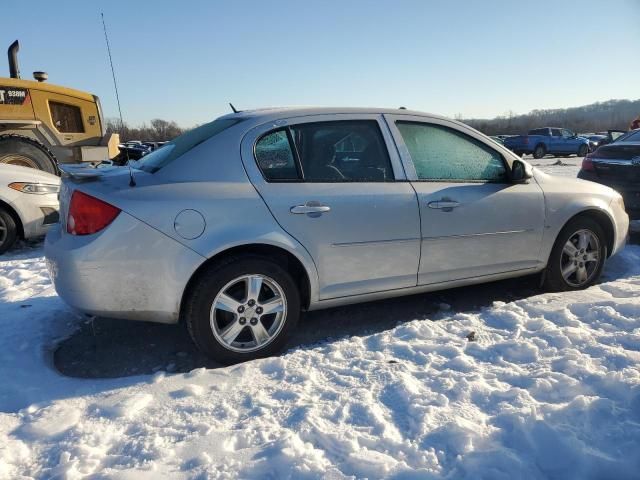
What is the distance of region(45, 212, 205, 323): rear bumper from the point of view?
278 cm

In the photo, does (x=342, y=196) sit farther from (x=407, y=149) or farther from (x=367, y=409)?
(x=367, y=409)

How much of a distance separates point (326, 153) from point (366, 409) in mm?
1705

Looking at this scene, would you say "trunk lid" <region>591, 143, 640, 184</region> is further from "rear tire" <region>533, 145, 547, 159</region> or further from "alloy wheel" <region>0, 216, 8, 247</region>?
"rear tire" <region>533, 145, 547, 159</region>

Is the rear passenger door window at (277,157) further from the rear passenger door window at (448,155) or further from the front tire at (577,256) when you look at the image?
the front tire at (577,256)

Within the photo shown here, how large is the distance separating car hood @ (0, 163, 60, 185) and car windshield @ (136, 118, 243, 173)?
308 cm

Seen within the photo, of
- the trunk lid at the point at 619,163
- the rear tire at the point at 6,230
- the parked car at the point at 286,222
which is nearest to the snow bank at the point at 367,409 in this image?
the parked car at the point at 286,222

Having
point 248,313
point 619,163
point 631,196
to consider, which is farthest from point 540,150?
point 248,313

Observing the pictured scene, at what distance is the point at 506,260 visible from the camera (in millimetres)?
3920

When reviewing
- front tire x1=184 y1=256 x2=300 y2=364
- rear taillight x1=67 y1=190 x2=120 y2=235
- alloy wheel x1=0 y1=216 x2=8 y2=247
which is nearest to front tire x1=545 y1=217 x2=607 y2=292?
front tire x1=184 y1=256 x2=300 y2=364

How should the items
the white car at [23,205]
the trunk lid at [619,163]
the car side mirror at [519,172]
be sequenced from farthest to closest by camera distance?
the trunk lid at [619,163] → the white car at [23,205] → the car side mirror at [519,172]

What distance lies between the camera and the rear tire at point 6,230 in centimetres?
562

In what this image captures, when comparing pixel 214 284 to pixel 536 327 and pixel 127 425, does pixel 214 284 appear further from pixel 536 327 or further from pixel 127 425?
pixel 536 327

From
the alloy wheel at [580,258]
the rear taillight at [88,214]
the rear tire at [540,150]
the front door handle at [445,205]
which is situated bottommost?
the rear tire at [540,150]

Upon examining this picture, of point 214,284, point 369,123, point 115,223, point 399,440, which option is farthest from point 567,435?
point 115,223
